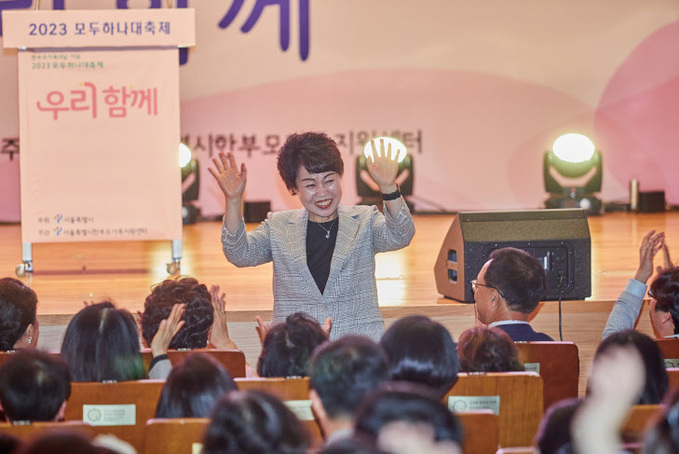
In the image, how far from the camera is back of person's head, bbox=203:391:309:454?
1.31m

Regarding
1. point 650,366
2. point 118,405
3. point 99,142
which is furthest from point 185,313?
point 99,142

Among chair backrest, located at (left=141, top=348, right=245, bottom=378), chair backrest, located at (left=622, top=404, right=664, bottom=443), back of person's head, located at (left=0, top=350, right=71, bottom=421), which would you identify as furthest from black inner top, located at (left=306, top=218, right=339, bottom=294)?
chair backrest, located at (left=622, top=404, right=664, bottom=443)

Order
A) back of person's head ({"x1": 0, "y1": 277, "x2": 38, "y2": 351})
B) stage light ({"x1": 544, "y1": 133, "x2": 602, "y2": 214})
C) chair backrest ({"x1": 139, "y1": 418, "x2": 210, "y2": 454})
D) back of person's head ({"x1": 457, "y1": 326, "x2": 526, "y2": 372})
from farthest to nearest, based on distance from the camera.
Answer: stage light ({"x1": 544, "y1": 133, "x2": 602, "y2": 214})
back of person's head ({"x1": 0, "y1": 277, "x2": 38, "y2": 351})
back of person's head ({"x1": 457, "y1": 326, "x2": 526, "y2": 372})
chair backrest ({"x1": 139, "y1": 418, "x2": 210, "y2": 454})

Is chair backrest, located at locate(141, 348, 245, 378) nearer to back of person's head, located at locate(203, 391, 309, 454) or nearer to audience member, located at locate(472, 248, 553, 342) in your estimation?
audience member, located at locate(472, 248, 553, 342)

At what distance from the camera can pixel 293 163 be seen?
286 centimetres

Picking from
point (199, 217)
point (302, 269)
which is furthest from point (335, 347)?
point (199, 217)

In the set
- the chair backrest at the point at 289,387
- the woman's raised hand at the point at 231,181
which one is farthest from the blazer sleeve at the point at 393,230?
the chair backrest at the point at 289,387

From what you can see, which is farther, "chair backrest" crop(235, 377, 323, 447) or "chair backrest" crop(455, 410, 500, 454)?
"chair backrest" crop(235, 377, 323, 447)

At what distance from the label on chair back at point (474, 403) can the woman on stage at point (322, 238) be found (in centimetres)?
74

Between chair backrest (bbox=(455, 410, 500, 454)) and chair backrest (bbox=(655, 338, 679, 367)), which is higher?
chair backrest (bbox=(655, 338, 679, 367))

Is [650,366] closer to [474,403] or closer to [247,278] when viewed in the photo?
[474,403]

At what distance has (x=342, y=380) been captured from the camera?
1.64 m

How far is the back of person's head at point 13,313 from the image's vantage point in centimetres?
267

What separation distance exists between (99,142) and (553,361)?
273cm
